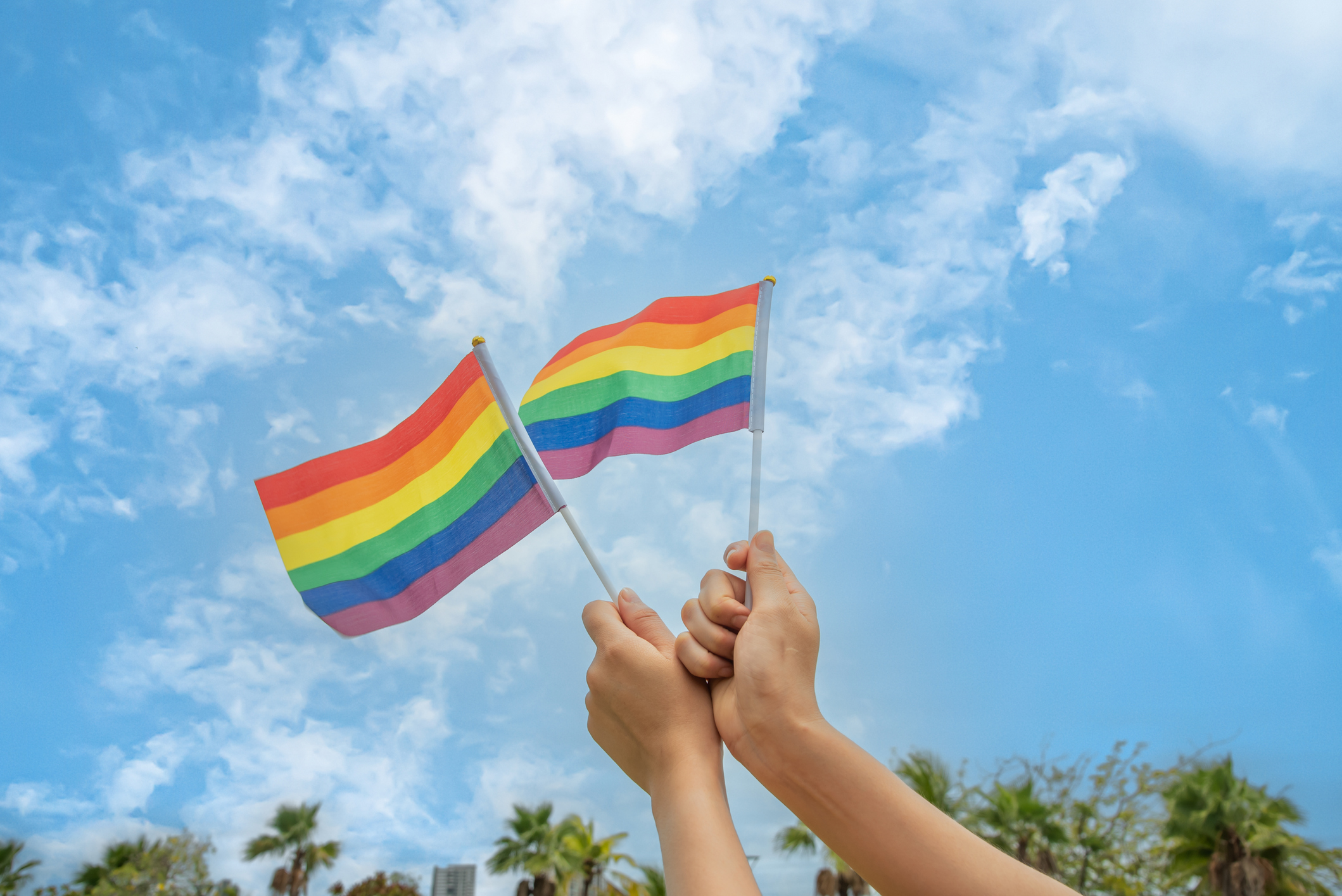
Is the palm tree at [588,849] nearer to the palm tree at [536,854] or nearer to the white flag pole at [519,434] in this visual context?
the palm tree at [536,854]

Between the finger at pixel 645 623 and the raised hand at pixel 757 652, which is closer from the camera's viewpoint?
the raised hand at pixel 757 652

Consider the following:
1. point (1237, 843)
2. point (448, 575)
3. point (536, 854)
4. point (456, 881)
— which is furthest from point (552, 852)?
point (456, 881)

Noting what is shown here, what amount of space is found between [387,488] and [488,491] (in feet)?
1.70

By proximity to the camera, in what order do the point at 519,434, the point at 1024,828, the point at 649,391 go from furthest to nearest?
the point at 1024,828, the point at 649,391, the point at 519,434

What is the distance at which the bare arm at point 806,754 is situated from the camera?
1.74 meters

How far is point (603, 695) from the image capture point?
2.46m

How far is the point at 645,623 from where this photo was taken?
2.71 meters

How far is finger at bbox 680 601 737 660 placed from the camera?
2.47 metres

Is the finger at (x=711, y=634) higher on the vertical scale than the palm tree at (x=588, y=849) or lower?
lower

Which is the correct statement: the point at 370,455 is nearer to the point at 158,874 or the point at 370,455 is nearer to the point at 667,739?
the point at 667,739

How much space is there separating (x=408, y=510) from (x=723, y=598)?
198cm

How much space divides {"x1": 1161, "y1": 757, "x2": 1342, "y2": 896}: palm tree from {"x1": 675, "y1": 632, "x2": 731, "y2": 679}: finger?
882 inches

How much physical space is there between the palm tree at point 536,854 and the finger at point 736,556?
101 feet

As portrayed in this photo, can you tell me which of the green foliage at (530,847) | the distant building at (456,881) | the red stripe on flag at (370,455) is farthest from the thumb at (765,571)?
the distant building at (456,881)
